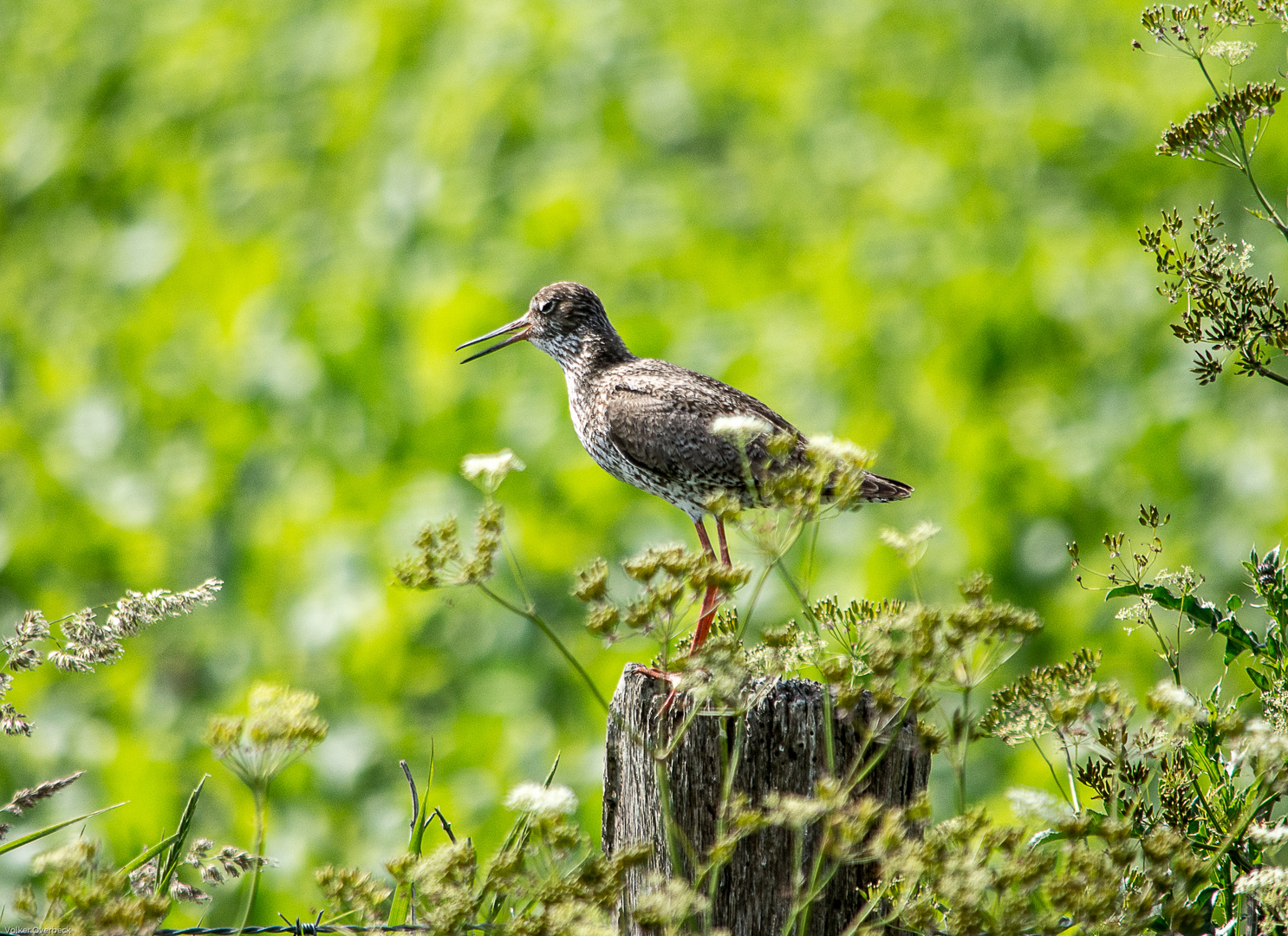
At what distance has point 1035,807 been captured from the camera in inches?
81.4

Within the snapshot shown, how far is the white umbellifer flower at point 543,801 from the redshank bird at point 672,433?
1.48 m

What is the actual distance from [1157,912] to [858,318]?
6297 millimetres

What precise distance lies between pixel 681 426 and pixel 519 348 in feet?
16.2

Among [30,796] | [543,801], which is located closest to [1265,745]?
[543,801]

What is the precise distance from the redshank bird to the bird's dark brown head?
56 mm

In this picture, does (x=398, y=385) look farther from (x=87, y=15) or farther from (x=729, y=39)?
(x=87, y=15)

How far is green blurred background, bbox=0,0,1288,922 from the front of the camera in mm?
7496

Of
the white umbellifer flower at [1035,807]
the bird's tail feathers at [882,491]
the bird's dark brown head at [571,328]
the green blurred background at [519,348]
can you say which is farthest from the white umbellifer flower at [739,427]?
the green blurred background at [519,348]

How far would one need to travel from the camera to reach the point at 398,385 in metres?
8.94

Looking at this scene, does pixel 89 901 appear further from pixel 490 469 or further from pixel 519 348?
pixel 519 348

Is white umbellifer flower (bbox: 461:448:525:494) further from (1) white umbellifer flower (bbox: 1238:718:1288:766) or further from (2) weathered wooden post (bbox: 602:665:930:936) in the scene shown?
(1) white umbellifer flower (bbox: 1238:718:1288:766)

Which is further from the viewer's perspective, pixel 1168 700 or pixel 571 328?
pixel 571 328

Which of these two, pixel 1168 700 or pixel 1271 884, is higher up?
pixel 1168 700

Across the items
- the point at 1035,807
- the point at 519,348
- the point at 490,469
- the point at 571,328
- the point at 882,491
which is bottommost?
the point at 1035,807
